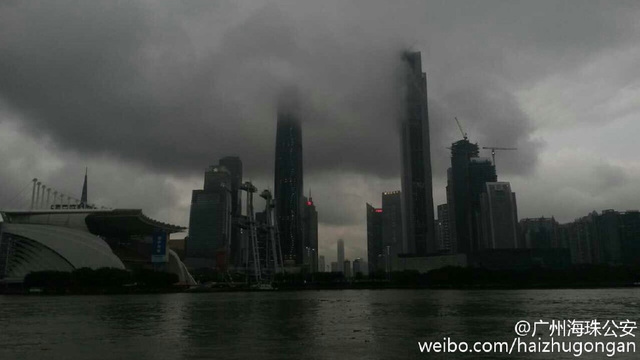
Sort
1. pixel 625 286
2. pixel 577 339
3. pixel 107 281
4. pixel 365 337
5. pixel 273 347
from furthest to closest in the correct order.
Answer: pixel 625 286, pixel 107 281, pixel 365 337, pixel 577 339, pixel 273 347

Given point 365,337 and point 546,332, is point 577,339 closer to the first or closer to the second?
point 546,332

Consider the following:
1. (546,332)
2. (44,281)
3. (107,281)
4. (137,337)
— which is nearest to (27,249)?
(44,281)

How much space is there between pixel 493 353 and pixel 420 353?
4.28 m

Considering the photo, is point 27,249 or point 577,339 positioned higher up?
point 27,249

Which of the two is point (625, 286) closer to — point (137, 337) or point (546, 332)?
point (546, 332)

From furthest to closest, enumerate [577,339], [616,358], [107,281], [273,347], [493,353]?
[107,281] < [577,339] < [273,347] < [493,353] < [616,358]

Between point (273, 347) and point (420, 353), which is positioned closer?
point (420, 353)

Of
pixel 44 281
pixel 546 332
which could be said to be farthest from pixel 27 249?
pixel 546 332

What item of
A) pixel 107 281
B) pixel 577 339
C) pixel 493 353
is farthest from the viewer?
pixel 107 281

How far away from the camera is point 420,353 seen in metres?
29.5

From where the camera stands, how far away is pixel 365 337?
3794cm

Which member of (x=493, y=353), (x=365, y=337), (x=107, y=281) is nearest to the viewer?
(x=493, y=353)

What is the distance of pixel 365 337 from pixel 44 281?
168 meters

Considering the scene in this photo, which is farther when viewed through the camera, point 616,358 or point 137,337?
point 137,337
